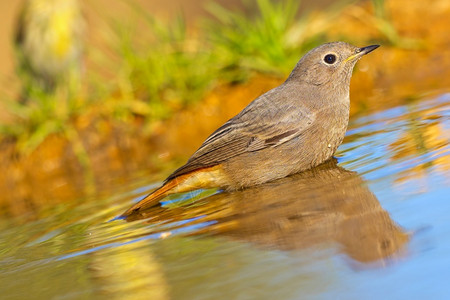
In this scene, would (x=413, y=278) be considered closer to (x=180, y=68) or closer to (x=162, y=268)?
(x=162, y=268)

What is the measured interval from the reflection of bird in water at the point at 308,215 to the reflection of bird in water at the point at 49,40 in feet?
23.2

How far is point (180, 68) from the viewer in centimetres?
900

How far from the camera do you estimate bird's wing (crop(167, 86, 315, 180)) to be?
490 centimetres

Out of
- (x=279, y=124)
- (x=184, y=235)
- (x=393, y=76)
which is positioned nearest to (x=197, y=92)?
→ (x=393, y=76)

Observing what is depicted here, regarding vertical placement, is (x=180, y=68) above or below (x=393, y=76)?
above

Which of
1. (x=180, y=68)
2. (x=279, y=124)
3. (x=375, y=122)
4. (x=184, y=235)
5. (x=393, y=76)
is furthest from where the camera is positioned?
(x=180, y=68)

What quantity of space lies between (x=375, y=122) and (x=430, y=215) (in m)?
3.10

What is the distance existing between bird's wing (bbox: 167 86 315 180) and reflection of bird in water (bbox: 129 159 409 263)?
260 mm

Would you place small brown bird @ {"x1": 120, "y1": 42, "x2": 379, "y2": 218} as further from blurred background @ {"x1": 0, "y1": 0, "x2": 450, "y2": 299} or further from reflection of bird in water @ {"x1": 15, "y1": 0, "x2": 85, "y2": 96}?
reflection of bird in water @ {"x1": 15, "y1": 0, "x2": 85, "y2": 96}

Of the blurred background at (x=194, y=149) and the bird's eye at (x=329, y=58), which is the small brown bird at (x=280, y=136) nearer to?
the bird's eye at (x=329, y=58)

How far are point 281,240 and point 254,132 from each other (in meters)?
1.91

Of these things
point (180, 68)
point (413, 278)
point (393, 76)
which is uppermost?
point (180, 68)

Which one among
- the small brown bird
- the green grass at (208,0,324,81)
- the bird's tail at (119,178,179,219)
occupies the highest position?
the green grass at (208,0,324,81)

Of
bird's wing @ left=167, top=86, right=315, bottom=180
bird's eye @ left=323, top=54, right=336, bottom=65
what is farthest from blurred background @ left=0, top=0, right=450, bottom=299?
bird's eye @ left=323, top=54, right=336, bottom=65
